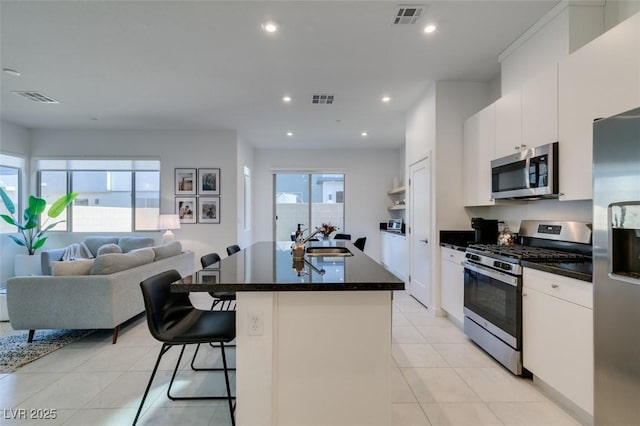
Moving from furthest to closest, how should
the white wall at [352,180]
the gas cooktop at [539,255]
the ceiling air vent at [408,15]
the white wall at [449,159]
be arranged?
the white wall at [352,180], the white wall at [449,159], the ceiling air vent at [408,15], the gas cooktop at [539,255]

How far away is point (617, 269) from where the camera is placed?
150cm

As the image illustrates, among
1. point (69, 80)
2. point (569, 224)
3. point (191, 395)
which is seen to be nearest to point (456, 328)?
point (569, 224)

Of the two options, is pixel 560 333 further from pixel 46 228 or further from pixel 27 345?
pixel 46 228

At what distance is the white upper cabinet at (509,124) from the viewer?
2676 millimetres

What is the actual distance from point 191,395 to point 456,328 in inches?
104

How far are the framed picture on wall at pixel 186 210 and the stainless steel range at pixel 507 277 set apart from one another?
4.78 m

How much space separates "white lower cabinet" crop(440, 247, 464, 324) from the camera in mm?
3170

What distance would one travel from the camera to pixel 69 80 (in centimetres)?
366

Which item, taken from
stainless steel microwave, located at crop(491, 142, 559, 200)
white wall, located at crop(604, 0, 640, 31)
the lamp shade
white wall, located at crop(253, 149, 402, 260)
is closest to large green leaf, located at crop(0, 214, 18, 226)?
the lamp shade

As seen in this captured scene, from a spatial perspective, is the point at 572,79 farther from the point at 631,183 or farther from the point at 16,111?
the point at 16,111

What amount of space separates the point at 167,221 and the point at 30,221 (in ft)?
7.29

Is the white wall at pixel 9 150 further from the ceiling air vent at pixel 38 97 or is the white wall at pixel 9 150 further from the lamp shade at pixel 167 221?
the lamp shade at pixel 167 221

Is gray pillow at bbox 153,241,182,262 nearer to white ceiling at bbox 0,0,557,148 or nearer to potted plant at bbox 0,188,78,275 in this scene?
white ceiling at bbox 0,0,557,148

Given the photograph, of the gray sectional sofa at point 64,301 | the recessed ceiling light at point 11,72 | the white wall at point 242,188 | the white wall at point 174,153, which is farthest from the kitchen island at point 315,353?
the white wall at point 242,188
